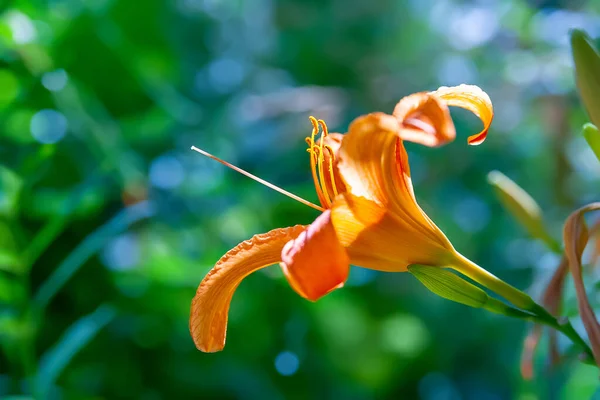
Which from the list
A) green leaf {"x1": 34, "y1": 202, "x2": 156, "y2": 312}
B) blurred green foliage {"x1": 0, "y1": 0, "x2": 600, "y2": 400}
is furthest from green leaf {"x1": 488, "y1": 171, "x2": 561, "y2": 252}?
green leaf {"x1": 34, "y1": 202, "x2": 156, "y2": 312}

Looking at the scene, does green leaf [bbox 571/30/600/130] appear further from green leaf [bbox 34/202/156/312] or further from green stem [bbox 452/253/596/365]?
green leaf [bbox 34/202/156/312]

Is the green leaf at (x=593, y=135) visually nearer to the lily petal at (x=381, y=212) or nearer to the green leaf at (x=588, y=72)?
the green leaf at (x=588, y=72)

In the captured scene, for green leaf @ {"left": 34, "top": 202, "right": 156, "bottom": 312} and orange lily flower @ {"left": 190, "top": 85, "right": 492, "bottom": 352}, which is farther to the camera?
green leaf @ {"left": 34, "top": 202, "right": 156, "bottom": 312}

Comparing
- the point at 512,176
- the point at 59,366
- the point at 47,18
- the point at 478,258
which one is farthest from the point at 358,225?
the point at 512,176

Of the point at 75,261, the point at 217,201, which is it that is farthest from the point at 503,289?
the point at 217,201

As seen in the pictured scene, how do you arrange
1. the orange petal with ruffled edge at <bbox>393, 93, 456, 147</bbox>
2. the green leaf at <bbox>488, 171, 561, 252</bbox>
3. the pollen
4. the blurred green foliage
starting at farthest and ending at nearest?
1. the blurred green foliage
2. the green leaf at <bbox>488, 171, 561, 252</bbox>
3. the pollen
4. the orange petal with ruffled edge at <bbox>393, 93, 456, 147</bbox>

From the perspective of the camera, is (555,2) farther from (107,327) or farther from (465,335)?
(107,327)

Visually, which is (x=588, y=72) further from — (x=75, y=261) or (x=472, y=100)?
(x=75, y=261)

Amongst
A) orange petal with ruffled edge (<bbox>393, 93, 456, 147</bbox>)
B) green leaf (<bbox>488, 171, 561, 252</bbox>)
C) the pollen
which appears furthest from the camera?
green leaf (<bbox>488, 171, 561, 252</bbox>)
